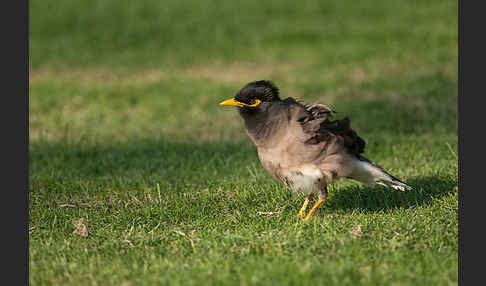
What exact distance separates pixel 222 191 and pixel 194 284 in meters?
2.56

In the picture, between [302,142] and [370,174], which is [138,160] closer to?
[302,142]

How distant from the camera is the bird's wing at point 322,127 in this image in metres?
5.70

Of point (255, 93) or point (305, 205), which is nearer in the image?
point (255, 93)

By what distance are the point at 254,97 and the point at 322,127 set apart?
791 millimetres

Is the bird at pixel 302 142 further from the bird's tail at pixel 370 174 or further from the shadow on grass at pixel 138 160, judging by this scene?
the shadow on grass at pixel 138 160

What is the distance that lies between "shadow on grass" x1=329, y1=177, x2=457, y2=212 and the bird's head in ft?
4.84

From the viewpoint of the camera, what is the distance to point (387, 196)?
6.36 meters

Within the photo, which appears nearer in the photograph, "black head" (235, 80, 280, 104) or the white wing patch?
the white wing patch

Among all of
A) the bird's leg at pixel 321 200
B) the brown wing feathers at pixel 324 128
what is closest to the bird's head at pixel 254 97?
the brown wing feathers at pixel 324 128

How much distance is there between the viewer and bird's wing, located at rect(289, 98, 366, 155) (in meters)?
5.70

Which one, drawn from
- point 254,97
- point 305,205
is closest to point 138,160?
point 254,97

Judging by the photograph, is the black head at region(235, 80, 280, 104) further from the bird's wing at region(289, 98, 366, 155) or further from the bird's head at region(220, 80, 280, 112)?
the bird's wing at region(289, 98, 366, 155)

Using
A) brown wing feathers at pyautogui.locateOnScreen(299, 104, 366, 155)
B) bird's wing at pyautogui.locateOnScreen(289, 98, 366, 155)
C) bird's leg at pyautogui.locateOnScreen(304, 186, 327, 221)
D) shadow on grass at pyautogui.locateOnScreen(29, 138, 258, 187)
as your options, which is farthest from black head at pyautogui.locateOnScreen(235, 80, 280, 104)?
shadow on grass at pyautogui.locateOnScreen(29, 138, 258, 187)

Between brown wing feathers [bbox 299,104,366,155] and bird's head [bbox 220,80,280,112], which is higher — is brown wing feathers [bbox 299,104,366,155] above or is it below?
below
